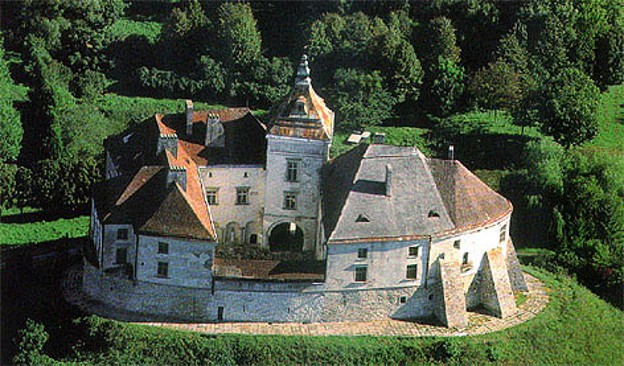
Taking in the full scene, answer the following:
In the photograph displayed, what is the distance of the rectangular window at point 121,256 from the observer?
75000 mm

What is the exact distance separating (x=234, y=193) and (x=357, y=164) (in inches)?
348

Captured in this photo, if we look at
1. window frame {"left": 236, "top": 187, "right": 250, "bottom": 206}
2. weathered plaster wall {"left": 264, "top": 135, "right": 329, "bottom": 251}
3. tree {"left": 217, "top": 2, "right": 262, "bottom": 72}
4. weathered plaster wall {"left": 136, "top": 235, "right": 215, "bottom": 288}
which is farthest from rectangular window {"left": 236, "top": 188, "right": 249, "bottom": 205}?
tree {"left": 217, "top": 2, "right": 262, "bottom": 72}

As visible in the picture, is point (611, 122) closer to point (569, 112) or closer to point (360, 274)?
point (569, 112)

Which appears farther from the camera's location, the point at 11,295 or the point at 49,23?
the point at 49,23

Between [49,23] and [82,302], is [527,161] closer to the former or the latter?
[82,302]

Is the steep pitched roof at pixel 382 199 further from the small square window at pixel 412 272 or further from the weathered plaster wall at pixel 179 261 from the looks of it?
the weathered plaster wall at pixel 179 261

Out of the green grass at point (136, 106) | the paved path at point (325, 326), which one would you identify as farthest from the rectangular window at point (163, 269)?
the green grass at point (136, 106)

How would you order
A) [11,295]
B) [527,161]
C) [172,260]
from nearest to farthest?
[172,260] < [11,295] < [527,161]

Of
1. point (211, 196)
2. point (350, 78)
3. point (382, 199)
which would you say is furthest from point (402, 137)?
point (382, 199)

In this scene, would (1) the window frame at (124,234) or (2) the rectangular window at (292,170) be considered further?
(2) the rectangular window at (292,170)

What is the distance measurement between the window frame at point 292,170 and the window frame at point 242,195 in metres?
3.01

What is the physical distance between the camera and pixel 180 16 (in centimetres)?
10938

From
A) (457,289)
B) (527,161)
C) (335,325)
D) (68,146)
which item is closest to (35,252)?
(68,146)

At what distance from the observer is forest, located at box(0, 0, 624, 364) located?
306 ft
